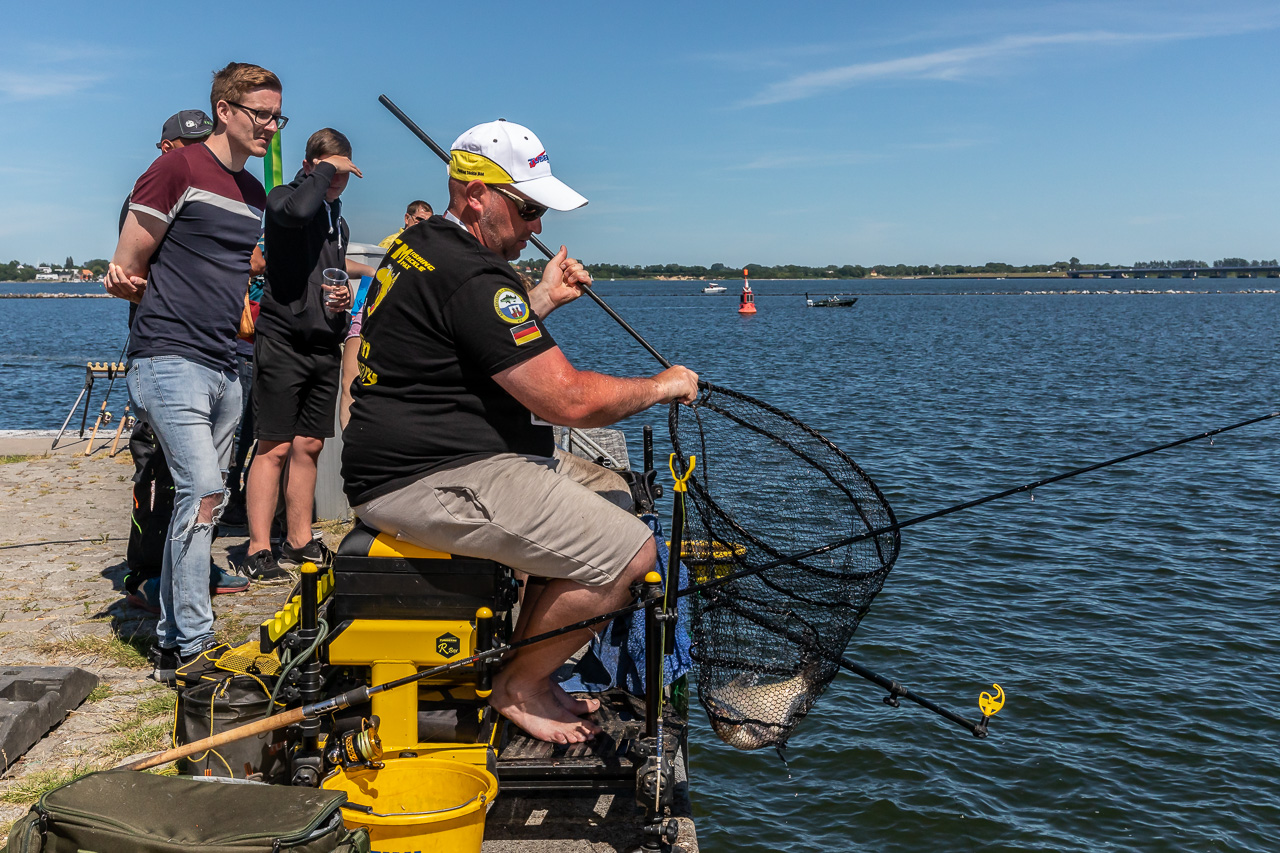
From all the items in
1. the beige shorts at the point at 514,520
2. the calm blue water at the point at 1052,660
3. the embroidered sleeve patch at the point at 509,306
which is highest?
the embroidered sleeve patch at the point at 509,306

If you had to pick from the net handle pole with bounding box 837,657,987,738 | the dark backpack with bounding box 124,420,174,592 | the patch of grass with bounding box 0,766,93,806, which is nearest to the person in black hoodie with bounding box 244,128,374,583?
the dark backpack with bounding box 124,420,174,592

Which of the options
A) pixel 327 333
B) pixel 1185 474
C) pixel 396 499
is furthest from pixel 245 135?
pixel 1185 474

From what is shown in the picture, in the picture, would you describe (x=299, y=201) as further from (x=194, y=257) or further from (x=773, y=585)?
→ (x=773, y=585)

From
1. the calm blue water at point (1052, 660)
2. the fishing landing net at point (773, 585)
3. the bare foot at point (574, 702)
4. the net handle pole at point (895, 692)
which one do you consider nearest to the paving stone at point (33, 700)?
the bare foot at point (574, 702)

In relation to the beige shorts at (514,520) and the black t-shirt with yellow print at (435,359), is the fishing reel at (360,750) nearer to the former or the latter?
the beige shorts at (514,520)

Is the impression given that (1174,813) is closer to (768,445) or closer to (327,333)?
(768,445)

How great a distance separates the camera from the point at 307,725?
3.21m

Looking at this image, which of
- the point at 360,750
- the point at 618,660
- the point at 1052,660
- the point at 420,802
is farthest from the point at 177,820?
the point at 1052,660

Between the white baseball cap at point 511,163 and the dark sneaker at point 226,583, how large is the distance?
343 centimetres

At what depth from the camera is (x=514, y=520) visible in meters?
3.32

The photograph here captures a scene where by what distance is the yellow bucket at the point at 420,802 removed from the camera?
2873 mm

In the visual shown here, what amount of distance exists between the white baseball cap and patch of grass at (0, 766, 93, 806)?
2.43 m

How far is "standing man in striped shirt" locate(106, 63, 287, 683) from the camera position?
4.40 metres

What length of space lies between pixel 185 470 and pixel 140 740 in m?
1.10
